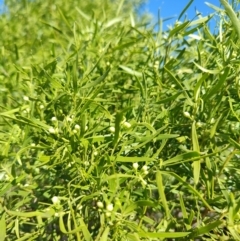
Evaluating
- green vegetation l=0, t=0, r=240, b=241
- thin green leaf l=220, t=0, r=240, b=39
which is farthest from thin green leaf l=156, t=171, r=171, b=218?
thin green leaf l=220, t=0, r=240, b=39

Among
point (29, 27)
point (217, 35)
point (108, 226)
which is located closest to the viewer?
point (108, 226)

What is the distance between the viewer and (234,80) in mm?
373

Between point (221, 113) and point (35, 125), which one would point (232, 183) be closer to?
point (221, 113)

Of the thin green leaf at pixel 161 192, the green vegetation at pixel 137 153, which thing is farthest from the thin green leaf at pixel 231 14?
the thin green leaf at pixel 161 192

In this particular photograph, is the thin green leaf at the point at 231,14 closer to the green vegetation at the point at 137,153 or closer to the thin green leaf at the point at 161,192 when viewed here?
the green vegetation at the point at 137,153

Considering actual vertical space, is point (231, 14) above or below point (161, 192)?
above

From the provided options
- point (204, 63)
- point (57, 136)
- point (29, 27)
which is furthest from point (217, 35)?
point (29, 27)

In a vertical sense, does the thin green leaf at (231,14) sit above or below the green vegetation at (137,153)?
above

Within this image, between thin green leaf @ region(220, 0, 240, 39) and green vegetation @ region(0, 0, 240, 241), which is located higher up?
thin green leaf @ region(220, 0, 240, 39)

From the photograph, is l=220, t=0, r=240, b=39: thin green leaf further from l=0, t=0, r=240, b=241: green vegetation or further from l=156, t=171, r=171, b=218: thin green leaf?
l=156, t=171, r=171, b=218: thin green leaf

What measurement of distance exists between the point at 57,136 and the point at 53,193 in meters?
0.07

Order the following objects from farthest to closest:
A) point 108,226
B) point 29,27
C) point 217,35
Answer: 1. point 29,27
2. point 217,35
3. point 108,226

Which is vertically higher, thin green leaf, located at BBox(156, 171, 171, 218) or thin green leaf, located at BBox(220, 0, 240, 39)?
thin green leaf, located at BBox(220, 0, 240, 39)

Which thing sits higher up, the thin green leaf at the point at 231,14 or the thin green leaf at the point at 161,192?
the thin green leaf at the point at 231,14
